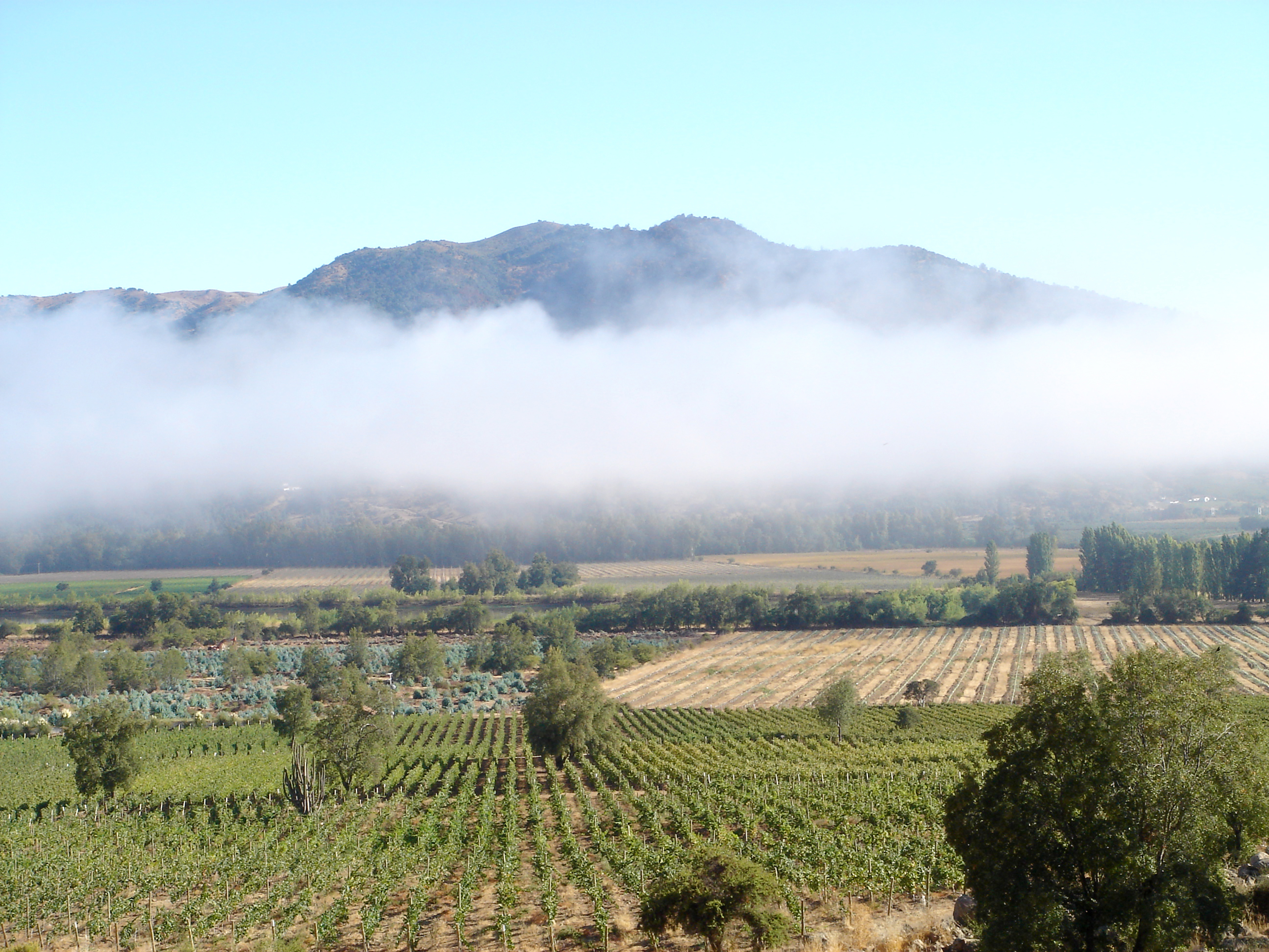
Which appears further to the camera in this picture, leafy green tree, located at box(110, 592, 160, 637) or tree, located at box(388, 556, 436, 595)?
tree, located at box(388, 556, 436, 595)

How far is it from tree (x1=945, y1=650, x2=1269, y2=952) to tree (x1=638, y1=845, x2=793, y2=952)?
564 cm

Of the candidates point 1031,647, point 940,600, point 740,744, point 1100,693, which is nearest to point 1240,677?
point 1031,647

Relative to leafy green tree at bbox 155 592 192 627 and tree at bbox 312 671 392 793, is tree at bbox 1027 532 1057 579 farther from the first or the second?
tree at bbox 312 671 392 793

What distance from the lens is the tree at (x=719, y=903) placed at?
22000mm

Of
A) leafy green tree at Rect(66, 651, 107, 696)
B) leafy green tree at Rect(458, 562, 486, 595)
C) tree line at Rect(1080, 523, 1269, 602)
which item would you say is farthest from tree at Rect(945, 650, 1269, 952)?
leafy green tree at Rect(458, 562, 486, 595)

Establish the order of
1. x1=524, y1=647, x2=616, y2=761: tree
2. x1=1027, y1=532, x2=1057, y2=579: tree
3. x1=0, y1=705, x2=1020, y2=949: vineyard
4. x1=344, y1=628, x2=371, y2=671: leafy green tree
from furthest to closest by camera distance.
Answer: x1=1027, y1=532, x2=1057, y2=579: tree < x1=344, y1=628, x2=371, y2=671: leafy green tree < x1=524, y1=647, x2=616, y2=761: tree < x1=0, y1=705, x2=1020, y2=949: vineyard

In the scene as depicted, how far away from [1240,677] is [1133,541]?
266ft

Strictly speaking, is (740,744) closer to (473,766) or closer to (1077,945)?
(473,766)

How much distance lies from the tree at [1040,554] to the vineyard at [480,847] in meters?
127

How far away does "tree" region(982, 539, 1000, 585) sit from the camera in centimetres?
16975

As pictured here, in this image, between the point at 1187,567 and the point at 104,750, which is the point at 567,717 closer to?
the point at 104,750

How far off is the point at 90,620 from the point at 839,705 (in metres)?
134

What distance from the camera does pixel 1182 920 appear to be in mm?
16688

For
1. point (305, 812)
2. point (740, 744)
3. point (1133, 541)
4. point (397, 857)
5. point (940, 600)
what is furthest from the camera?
point (1133, 541)
